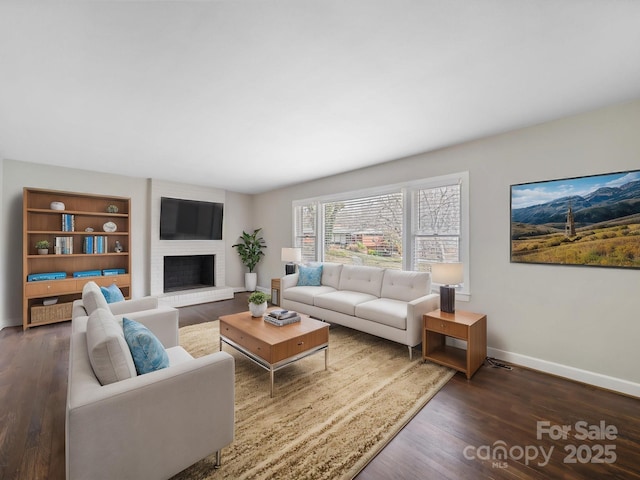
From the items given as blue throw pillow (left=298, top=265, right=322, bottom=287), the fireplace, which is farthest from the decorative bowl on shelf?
blue throw pillow (left=298, top=265, right=322, bottom=287)

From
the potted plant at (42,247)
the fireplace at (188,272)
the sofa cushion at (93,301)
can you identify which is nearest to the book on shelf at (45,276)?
the potted plant at (42,247)

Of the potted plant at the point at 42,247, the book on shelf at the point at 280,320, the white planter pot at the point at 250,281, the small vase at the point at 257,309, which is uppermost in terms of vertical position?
the potted plant at the point at 42,247

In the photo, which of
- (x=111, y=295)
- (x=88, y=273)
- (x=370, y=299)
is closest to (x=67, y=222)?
(x=88, y=273)

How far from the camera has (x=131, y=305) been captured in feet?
9.59

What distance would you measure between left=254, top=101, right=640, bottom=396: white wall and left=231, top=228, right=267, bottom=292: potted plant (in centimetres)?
444

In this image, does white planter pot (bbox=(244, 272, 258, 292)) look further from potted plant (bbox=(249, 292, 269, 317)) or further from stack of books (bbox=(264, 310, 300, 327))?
stack of books (bbox=(264, 310, 300, 327))

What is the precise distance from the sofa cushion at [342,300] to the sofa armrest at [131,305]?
210 centimetres

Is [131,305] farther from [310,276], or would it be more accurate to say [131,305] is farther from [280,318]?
[310,276]

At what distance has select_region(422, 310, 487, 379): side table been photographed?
260 cm

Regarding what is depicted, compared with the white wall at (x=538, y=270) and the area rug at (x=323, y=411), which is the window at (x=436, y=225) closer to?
the white wall at (x=538, y=270)

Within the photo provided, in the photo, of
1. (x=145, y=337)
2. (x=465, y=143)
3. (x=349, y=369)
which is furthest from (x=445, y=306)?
(x=145, y=337)

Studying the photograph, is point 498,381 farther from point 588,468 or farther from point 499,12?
point 499,12

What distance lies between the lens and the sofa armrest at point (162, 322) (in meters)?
2.50

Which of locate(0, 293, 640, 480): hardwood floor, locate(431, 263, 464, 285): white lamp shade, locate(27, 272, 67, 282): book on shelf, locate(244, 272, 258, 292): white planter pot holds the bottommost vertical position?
locate(0, 293, 640, 480): hardwood floor
